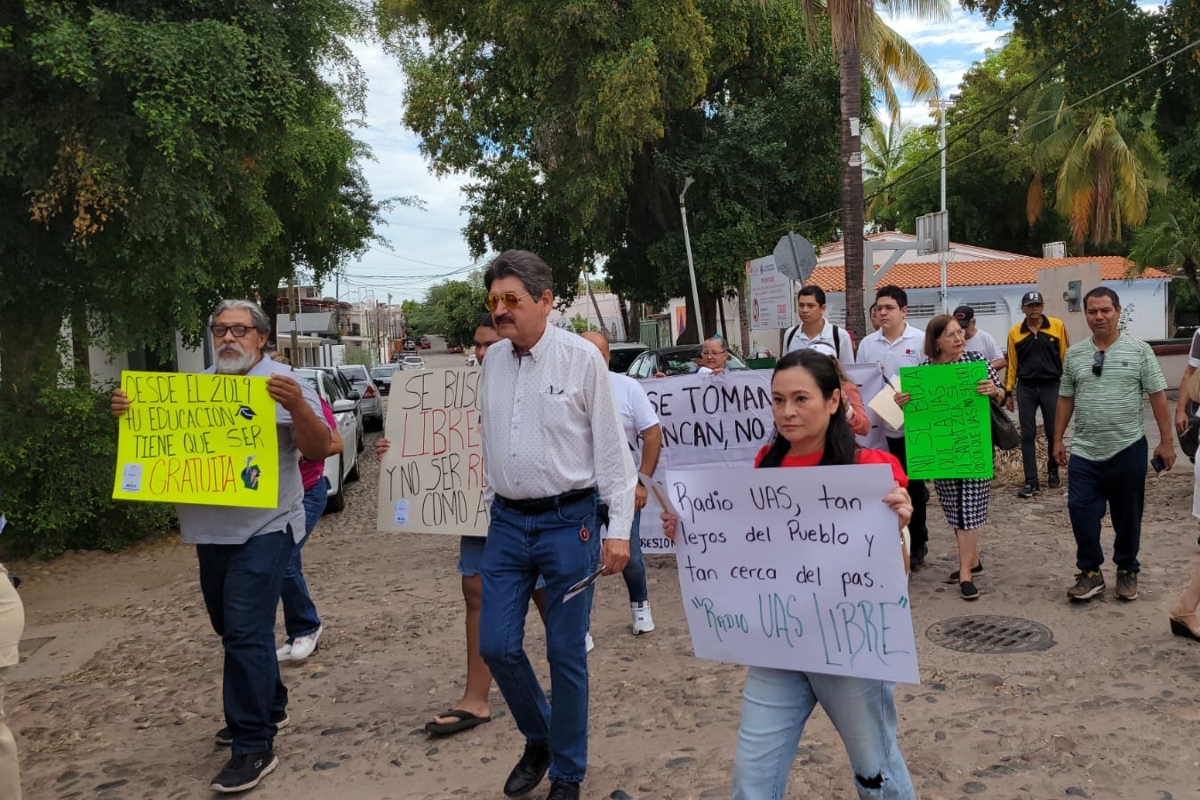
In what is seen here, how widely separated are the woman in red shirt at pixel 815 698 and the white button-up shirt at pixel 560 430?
0.76m

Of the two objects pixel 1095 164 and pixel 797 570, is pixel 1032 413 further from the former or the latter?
pixel 1095 164

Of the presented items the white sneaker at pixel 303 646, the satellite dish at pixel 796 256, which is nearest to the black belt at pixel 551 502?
the white sneaker at pixel 303 646

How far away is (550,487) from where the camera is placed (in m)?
3.40

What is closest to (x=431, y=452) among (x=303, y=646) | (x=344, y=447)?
(x=303, y=646)

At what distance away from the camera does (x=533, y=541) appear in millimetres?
3434

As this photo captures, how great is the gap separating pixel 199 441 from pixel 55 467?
18.0 ft

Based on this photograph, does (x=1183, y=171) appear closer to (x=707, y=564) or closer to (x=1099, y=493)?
(x=1099, y=493)

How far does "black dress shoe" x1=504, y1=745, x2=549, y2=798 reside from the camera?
147 inches

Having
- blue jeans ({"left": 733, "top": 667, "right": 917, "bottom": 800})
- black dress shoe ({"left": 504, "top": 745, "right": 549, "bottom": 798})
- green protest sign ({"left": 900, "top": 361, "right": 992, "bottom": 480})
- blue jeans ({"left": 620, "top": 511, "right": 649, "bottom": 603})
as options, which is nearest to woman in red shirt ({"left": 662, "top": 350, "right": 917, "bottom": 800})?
blue jeans ({"left": 733, "top": 667, "right": 917, "bottom": 800})

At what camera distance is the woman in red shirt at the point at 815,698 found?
8.64ft

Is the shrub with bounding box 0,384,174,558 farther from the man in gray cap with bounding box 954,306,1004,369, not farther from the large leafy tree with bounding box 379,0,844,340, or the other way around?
the large leafy tree with bounding box 379,0,844,340

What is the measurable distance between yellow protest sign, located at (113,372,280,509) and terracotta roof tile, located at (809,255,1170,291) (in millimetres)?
31663

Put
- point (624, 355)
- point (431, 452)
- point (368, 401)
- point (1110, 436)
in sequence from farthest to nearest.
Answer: point (368, 401) → point (624, 355) → point (1110, 436) → point (431, 452)

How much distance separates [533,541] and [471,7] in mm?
21195
